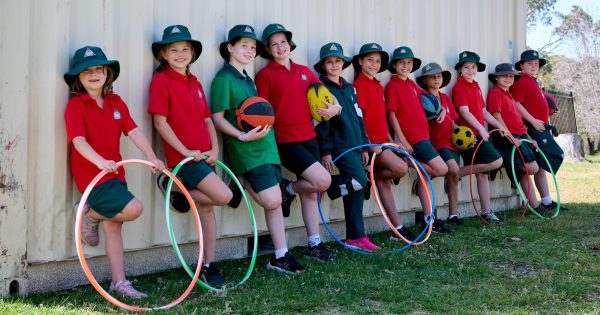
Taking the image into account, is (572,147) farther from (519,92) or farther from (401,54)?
(401,54)

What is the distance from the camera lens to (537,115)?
34.6ft

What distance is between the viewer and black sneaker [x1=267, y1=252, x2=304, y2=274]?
5.82 m

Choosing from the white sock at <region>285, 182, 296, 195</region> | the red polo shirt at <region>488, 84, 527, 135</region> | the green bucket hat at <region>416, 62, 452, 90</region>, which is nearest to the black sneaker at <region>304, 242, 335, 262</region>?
the white sock at <region>285, 182, 296, 195</region>

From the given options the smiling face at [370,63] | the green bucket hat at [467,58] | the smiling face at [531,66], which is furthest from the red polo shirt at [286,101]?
the smiling face at [531,66]

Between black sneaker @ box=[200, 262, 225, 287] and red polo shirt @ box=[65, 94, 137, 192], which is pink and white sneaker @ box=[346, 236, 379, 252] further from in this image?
red polo shirt @ box=[65, 94, 137, 192]

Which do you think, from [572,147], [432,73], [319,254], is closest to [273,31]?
[319,254]

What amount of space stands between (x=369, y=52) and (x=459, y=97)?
227 cm

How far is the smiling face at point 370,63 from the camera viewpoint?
307 inches

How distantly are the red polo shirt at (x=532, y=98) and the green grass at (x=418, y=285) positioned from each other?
11.1ft

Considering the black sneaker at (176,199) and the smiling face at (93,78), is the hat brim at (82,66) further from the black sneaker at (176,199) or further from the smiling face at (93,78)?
the black sneaker at (176,199)

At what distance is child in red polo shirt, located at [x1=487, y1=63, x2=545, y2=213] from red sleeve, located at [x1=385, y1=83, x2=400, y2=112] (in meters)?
2.55

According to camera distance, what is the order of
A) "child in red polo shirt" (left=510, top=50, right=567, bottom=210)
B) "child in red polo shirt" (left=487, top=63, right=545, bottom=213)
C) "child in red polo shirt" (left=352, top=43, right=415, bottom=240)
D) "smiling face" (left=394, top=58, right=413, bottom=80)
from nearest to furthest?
1. "child in red polo shirt" (left=352, top=43, right=415, bottom=240)
2. "smiling face" (left=394, top=58, right=413, bottom=80)
3. "child in red polo shirt" (left=487, top=63, right=545, bottom=213)
4. "child in red polo shirt" (left=510, top=50, right=567, bottom=210)

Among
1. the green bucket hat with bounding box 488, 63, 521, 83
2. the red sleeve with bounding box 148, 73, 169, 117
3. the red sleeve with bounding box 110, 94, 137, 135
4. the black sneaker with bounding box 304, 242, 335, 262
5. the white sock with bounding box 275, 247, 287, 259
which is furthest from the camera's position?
the green bucket hat with bounding box 488, 63, 521, 83

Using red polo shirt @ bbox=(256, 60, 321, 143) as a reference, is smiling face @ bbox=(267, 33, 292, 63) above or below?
above
